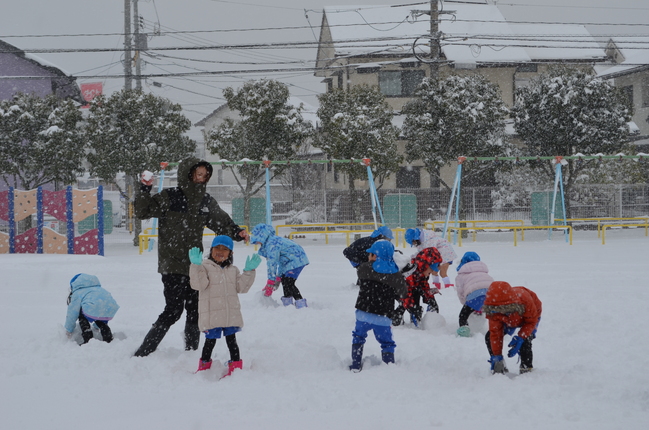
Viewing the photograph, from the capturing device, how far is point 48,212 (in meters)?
15.1

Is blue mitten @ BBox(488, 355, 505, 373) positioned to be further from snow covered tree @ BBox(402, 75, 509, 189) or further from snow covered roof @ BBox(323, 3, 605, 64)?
snow covered roof @ BBox(323, 3, 605, 64)

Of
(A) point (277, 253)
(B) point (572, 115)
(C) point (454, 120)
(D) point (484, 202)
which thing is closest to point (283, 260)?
(A) point (277, 253)

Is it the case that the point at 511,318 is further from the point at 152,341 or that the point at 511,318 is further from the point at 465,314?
the point at 152,341

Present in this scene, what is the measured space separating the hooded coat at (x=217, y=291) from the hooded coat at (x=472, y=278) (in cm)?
231

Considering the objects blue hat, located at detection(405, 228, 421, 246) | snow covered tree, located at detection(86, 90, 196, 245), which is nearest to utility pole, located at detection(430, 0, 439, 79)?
snow covered tree, located at detection(86, 90, 196, 245)

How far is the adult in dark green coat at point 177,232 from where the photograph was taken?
5.28m

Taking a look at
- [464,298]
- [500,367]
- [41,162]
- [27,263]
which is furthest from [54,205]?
[500,367]

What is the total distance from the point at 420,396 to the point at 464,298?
2.12 metres

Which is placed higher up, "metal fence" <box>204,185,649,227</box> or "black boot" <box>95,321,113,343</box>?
"metal fence" <box>204,185,649,227</box>

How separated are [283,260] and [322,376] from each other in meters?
3.20

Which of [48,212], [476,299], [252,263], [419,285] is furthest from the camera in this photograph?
[48,212]

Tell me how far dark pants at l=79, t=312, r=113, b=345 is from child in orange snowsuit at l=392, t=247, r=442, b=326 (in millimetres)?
2893

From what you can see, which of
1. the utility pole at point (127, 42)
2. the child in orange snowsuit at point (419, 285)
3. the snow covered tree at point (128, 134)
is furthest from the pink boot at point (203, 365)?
the utility pole at point (127, 42)

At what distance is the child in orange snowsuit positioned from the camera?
6.93 metres
